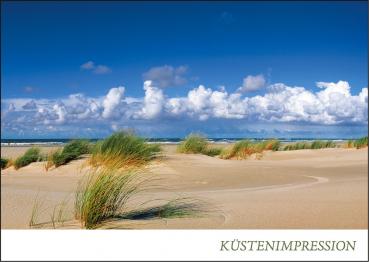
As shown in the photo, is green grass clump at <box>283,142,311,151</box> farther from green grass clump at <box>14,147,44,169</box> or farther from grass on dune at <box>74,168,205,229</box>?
grass on dune at <box>74,168,205,229</box>

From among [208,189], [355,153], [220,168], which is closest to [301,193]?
[208,189]

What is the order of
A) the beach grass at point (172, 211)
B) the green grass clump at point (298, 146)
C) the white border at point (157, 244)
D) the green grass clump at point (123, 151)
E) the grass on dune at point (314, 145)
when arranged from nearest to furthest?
the white border at point (157, 244), the beach grass at point (172, 211), the green grass clump at point (123, 151), the green grass clump at point (298, 146), the grass on dune at point (314, 145)

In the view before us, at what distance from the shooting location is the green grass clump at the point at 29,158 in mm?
6165

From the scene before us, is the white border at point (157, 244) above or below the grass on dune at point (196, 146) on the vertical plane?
below

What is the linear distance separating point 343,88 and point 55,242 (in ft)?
8.65

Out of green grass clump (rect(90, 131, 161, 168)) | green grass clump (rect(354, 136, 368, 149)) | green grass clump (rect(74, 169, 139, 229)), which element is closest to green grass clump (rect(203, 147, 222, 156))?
green grass clump (rect(90, 131, 161, 168))

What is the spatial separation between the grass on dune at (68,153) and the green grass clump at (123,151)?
191 mm

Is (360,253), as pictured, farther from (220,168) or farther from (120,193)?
(220,168)

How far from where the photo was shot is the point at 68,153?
17.6 ft

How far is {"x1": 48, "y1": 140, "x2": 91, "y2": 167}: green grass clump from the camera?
210 inches

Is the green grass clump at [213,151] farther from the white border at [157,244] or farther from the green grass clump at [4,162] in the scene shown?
the white border at [157,244]

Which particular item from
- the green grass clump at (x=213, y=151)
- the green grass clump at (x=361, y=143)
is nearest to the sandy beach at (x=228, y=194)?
the green grass clump at (x=213, y=151)

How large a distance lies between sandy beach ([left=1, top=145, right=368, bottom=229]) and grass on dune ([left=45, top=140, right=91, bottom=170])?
0.11m

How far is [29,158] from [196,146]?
2.36 meters
